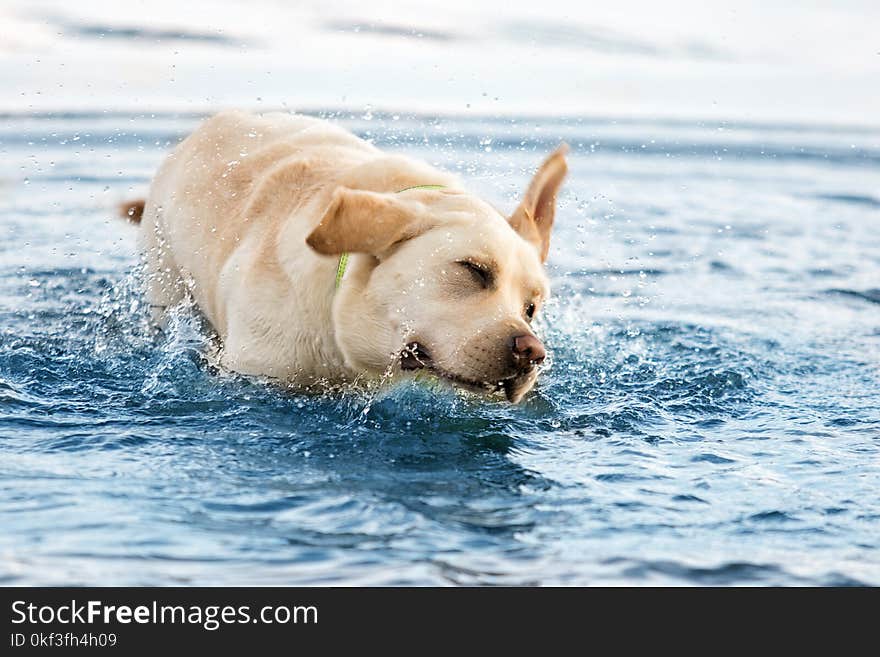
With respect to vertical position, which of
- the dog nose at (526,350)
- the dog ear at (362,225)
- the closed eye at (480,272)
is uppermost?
the dog ear at (362,225)

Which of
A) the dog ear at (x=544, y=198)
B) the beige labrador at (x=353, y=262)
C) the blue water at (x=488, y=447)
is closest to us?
the blue water at (x=488, y=447)

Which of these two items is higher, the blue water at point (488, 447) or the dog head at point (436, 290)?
the dog head at point (436, 290)

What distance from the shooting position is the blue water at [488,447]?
3.75m

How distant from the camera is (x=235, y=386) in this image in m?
5.32

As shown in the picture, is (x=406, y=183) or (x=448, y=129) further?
(x=448, y=129)

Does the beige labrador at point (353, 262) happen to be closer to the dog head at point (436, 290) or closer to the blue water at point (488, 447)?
the dog head at point (436, 290)

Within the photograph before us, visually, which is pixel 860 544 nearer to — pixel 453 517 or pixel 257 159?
pixel 453 517

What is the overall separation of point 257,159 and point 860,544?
11.3 feet

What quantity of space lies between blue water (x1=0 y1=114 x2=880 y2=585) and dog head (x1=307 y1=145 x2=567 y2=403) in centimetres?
32

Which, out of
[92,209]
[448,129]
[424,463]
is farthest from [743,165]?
[424,463]

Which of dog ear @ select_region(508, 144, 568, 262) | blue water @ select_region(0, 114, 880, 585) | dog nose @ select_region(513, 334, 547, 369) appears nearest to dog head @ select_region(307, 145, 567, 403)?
dog nose @ select_region(513, 334, 547, 369)

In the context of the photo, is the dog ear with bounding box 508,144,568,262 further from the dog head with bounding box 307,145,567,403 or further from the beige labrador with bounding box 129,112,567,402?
the dog head with bounding box 307,145,567,403

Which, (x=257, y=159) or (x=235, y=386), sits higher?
(x=257, y=159)

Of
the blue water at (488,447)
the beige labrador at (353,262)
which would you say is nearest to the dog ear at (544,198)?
the beige labrador at (353,262)
